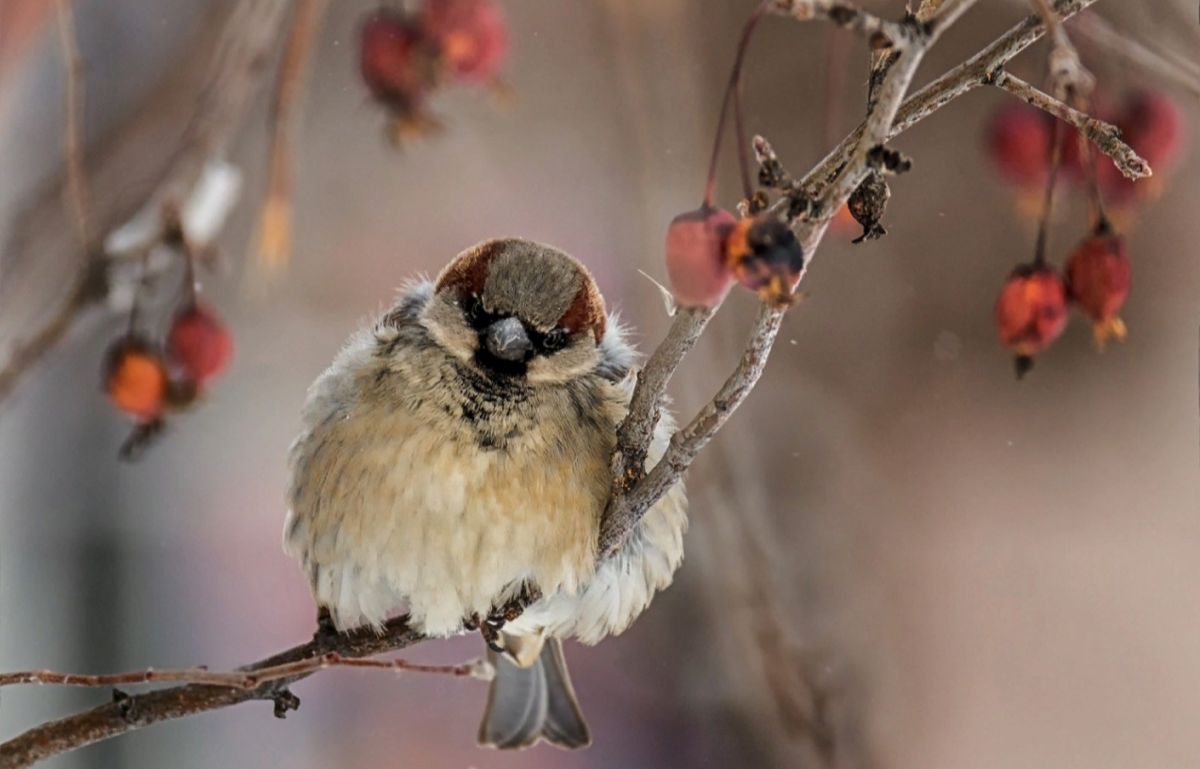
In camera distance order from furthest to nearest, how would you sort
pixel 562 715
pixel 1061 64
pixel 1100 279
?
pixel 562 715 → pixel 1100 279 → pixel 1061 64

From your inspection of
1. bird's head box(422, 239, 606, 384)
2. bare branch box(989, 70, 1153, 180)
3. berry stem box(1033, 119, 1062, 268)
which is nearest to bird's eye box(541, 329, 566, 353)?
bird's head box(422, 239, 606, 384)

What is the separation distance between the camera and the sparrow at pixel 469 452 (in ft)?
5.02

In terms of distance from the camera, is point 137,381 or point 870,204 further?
point 137,381

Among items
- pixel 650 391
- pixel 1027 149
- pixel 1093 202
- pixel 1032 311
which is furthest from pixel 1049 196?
pixel 650 391

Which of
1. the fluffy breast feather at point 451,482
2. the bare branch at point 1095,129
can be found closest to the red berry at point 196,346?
the fluffy breast feather at point 451,482

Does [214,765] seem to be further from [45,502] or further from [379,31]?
[379,31]

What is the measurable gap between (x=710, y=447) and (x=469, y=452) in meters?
0.62

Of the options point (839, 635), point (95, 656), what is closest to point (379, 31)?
point (839, 635)

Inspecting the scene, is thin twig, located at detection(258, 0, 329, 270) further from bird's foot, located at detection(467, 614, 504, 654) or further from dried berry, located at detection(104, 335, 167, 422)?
bird's foot, located at detection(467, 614, 504, 654)

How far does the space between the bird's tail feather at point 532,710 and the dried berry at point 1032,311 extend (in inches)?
33.9

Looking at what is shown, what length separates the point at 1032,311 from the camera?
1342 mm

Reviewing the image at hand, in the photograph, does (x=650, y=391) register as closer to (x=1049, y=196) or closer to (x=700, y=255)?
(x=700, y=255)

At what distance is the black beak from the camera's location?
1537 millimetres

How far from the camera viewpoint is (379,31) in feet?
4.96
